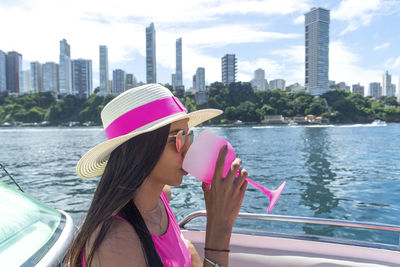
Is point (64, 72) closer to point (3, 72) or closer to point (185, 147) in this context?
point (3, 72)

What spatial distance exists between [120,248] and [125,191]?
0.62ft

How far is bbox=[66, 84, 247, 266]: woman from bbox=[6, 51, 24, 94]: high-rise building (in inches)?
7002

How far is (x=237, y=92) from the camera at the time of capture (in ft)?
354

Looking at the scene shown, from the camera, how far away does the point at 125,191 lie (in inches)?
40.3

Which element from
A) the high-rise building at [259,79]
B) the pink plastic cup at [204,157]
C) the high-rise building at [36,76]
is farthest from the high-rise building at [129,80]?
the pink plastic cup at [204,157]

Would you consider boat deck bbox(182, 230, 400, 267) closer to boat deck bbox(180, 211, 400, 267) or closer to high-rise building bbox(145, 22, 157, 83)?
boat deck bbox(180, 211, 400, 267)

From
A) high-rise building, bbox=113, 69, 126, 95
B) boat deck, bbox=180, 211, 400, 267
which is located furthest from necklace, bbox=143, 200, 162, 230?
high-rise building, bbox=113, 69, 126, 95

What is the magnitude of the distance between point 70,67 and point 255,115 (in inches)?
4164

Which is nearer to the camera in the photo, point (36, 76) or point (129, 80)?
point (129, 80)

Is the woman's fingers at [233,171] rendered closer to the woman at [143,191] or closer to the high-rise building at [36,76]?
the woman at [143,191]

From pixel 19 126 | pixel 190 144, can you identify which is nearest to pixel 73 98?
pixel 19 126

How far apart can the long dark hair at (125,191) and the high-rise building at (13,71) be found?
177903 mm

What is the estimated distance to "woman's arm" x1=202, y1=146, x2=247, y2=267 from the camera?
105 centimetres

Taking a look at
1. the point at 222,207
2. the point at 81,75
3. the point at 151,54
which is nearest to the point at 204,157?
the point at 222,207
